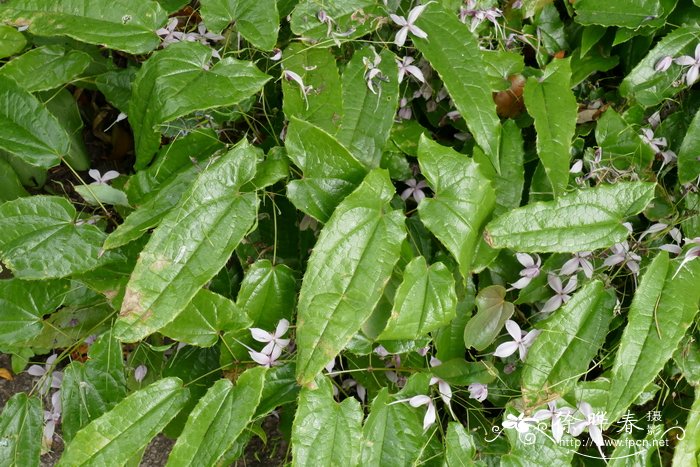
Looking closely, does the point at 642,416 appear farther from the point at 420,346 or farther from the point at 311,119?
the point at 311,119

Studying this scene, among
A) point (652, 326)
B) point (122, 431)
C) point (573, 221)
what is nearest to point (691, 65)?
point (573, 221)

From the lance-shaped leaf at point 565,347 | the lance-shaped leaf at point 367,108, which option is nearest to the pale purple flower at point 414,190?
the lance-shaped leaf at point 367,108

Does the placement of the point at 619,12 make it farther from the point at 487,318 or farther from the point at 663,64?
the point at 487,318

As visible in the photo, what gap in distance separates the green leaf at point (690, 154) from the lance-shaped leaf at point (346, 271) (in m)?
0.73

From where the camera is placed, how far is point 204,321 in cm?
133

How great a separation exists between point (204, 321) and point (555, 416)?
744 mm

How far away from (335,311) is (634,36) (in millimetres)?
1106

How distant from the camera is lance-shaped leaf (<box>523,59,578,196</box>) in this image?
53.3 inches

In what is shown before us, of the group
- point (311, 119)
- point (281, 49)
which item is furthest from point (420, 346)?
point (281, 49)

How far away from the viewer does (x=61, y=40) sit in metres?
1.69

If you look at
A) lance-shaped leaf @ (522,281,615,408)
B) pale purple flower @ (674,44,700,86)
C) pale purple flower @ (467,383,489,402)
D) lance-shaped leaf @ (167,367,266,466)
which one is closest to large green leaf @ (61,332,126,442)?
lance-shaped leaf @ (167,367,266,466)

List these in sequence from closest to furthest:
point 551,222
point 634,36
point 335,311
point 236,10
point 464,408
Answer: point 335,311 → point 551,222 → point 236,10 → point 464,408 → point 634,36

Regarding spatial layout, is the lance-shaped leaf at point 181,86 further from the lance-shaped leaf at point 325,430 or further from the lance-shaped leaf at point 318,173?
the lance-shaped leaf at point 325,430

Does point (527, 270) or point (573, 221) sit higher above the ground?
point (573, 221)
